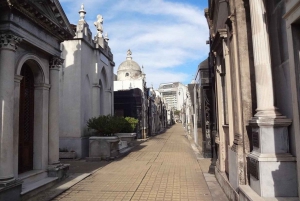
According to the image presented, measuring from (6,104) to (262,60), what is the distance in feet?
17.6

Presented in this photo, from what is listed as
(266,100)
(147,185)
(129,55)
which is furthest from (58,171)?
(129,55)

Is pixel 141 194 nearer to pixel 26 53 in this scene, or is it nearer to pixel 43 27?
pixel 26 53

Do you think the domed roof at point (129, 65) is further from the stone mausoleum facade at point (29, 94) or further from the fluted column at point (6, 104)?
the fluted column at point (6, 104)

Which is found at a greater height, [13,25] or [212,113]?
[13,25]

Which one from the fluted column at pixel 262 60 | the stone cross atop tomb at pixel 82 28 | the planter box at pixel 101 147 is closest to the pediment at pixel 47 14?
the stone cross atop tomb at pixel 82 28

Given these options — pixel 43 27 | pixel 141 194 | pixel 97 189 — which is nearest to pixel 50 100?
pixel 43 27

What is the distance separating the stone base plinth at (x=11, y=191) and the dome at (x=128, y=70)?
33574 mm

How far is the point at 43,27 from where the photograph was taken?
23.8 feet

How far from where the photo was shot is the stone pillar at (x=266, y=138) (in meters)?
3.78

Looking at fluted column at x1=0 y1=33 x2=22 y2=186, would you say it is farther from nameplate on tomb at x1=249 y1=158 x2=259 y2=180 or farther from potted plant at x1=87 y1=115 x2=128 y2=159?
potted plant at x1=87 y1=115 x2=128 y2=159

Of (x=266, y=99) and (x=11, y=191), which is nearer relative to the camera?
(x=266, y=99)

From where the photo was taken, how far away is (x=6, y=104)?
5684 mm

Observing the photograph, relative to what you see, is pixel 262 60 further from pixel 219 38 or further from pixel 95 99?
pixel 95 99

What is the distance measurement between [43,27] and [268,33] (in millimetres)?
5979
